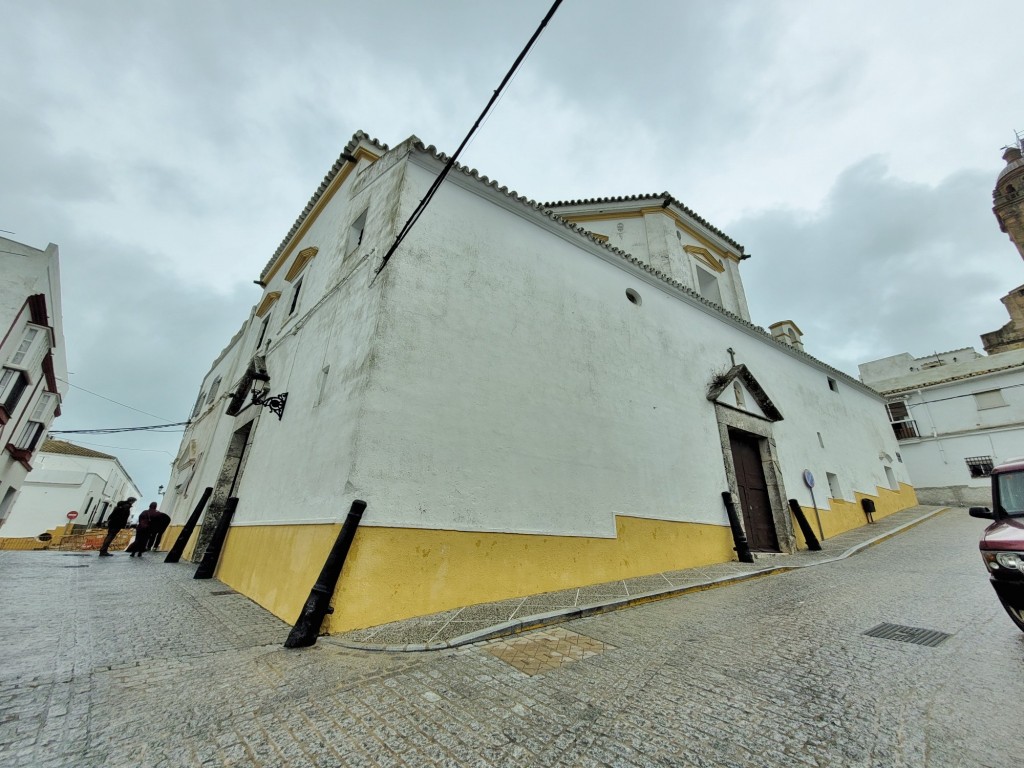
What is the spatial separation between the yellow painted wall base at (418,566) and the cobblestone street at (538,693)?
0.43 m

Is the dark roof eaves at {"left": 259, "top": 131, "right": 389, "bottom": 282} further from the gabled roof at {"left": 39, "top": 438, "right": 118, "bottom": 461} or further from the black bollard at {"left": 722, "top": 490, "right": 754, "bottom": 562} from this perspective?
the gabled roof at {"left": 39, "top": 438, "right": 118, "bottom": 461}

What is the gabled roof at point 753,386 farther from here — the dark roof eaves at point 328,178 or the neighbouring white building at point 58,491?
the neighbouring white building at point 58,491

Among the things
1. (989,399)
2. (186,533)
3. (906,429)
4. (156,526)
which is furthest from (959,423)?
(156,526)

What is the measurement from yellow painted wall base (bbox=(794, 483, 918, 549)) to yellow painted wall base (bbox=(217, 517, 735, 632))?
6.13m

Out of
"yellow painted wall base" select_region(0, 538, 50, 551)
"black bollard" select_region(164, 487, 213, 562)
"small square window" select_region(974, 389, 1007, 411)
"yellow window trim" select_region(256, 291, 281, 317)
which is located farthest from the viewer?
"small square window" select_region(974, 389, 1007, 411)

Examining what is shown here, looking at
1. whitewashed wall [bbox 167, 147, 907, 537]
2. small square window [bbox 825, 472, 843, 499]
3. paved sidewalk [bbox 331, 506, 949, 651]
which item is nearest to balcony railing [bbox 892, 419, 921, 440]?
small square window [bbox 825, 472, 843, 499]

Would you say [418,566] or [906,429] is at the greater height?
[906,429]

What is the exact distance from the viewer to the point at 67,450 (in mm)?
30219

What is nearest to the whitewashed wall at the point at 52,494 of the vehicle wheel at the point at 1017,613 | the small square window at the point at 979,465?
the vehicle wheel at the point at 1017,613

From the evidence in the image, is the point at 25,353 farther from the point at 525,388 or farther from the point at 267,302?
the point at 525,388

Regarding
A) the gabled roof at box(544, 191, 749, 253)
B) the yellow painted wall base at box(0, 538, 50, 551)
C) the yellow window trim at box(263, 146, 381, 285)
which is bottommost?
the yellow painted wall base at box(0, 538, 50, 551)

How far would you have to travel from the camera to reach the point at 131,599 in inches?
184

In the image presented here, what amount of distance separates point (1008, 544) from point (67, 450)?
46782 millimetres

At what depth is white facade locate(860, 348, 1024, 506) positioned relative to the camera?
712 inches
